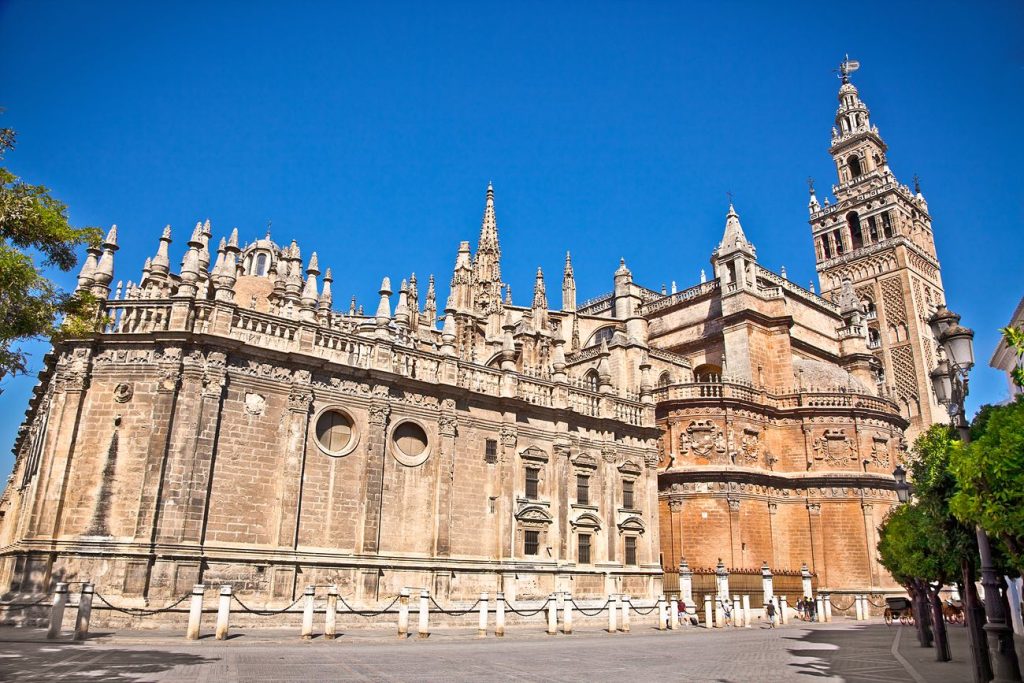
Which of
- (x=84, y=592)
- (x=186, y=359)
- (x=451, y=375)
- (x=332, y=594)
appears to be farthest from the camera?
(x=451, y=375)

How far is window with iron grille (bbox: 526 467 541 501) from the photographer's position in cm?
2575

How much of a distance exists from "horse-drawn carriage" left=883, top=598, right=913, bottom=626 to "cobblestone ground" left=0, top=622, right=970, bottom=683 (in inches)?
552

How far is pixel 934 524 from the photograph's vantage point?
540 inches

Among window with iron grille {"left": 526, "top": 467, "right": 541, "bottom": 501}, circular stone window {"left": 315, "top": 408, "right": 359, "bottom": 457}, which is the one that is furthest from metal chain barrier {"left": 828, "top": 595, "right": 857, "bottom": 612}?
circular stone window {"left": 315, "top": 408, "right": 359, "bottom": 457}

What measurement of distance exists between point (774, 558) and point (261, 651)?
28.4 meters

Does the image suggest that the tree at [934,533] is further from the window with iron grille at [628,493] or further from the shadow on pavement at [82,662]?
the shadow on pavement at [82,662]

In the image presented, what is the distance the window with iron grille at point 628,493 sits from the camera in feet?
94.7

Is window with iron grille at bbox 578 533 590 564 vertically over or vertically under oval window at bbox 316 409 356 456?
under

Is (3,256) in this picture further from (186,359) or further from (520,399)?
(520,399)

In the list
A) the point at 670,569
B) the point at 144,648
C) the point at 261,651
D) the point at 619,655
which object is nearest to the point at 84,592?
the point at 144,648

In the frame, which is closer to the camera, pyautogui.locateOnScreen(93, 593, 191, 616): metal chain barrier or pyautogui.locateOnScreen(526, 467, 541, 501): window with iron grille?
pyautogui.locateOnScreen(93, 593, 191, 616): metal chain barrier

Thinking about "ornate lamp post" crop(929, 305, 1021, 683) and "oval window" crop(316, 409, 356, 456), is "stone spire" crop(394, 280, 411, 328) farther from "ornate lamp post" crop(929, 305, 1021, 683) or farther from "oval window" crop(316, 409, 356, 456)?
"ornate lamp post" crop(929, 305, 1021, 683)

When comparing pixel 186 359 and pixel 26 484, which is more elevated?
pixel 186 359

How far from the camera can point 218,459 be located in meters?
19.5
